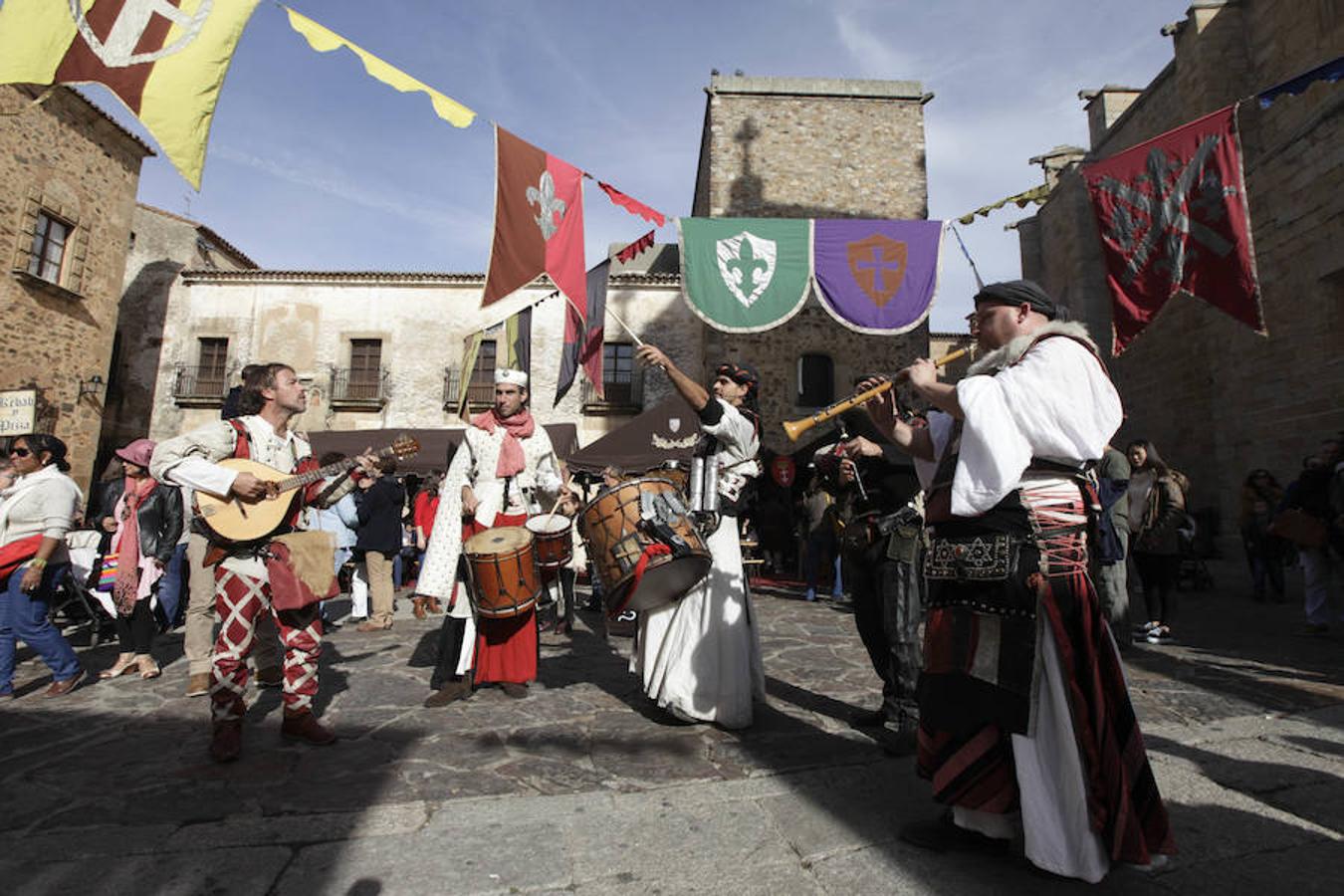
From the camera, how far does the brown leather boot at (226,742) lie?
3.00m

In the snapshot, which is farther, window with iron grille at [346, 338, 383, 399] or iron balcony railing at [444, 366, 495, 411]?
window with iron grille at [346, 338, 383, 399]

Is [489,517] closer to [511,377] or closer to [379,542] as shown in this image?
[511,377]

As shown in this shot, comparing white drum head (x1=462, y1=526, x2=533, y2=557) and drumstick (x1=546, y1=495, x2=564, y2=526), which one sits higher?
drumstick (x1=546, y1=495, x2=564, y2=526)

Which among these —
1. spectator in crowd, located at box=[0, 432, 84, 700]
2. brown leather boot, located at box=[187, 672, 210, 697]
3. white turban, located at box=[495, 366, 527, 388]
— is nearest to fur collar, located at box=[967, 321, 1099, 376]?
white turban, located at box=[495, 366, 527, 388]

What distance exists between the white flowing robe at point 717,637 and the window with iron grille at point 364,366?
18.2m

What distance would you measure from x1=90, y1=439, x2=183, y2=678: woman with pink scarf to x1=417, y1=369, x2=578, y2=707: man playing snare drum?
247cm

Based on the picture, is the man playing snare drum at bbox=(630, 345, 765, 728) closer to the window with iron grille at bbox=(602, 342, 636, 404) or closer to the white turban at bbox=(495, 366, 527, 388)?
the white turban at bbox=(495, 366, 527, 388)

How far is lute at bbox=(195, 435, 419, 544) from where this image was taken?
3100 mm

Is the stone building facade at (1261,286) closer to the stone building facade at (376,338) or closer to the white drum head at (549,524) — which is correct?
the white drum head at (549,524)

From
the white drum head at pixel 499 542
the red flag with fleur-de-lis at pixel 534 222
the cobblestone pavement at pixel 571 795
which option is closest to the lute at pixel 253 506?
the white drum head at pixel 499 542

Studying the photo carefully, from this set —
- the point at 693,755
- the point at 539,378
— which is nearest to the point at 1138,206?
the point at 693,755

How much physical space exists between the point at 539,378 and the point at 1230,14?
54.1 feet

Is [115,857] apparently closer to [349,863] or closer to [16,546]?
[349,863]

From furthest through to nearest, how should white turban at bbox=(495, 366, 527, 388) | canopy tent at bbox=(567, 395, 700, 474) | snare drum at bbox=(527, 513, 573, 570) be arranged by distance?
canopy tent at bbox=(567, 395, 700, 474)
white turban at bbox=(495, 366, 527, 388)
snare drum at bbox=(527, 513, 573, 570)
